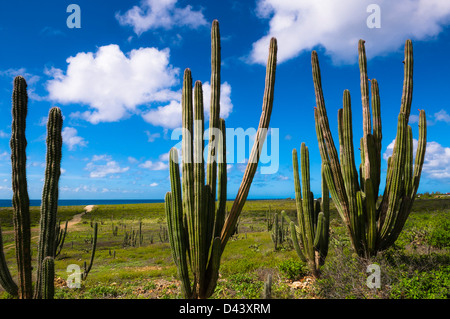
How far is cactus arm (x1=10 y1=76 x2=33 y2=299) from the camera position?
413 cm

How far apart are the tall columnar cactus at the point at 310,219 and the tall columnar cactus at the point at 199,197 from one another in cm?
322

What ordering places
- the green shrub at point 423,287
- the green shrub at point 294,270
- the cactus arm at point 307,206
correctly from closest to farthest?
the green shrub at point 423,287 < the cactus arm at point 307,206 < the green shrub at point 294,270

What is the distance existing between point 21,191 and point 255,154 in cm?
367

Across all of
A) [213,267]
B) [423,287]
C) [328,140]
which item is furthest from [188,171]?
[423,287]

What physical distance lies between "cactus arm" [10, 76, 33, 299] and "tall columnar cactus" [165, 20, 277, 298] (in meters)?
2.20

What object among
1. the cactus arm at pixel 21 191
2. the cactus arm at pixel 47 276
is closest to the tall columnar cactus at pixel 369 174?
the cactus arm at pixel 47 276

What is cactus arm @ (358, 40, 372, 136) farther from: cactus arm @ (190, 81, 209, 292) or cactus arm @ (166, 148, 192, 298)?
cactus arm @ (166, 148, 192, 298)

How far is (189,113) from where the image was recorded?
4148 mm

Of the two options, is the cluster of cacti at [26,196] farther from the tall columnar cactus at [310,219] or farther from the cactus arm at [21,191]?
the tall columnar cactus at [310,219]

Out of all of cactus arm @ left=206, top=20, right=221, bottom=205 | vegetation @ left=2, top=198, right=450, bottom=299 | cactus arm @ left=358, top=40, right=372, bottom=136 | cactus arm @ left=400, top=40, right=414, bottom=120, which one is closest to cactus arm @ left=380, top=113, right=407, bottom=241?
cactus arm @ left=400, top=40, right=414, bottom=120

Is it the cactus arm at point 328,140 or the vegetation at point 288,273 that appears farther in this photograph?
the cactus arm at point 328,140

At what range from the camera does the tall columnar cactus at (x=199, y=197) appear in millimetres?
4016

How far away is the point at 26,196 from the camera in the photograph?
4234 millimetres

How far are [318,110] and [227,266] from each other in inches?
340
